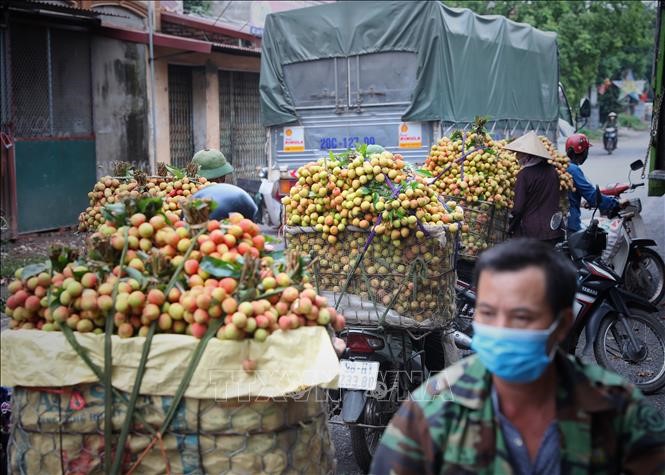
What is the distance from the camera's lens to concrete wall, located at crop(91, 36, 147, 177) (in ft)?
49.6

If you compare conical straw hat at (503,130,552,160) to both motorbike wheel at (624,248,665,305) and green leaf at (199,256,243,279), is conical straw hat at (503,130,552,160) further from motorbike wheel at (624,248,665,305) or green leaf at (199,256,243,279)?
green leaf at (199,256,243,279)

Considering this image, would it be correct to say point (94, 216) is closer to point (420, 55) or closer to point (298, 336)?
point (298, 336)

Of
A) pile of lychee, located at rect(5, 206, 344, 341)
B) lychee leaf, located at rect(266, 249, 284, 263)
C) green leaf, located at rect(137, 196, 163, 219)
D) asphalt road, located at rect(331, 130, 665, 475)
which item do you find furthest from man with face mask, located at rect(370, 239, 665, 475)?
asphalt road, located at rect(331, 130, 665, 475)

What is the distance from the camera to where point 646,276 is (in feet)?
29.0

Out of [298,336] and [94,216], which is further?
[94,216]

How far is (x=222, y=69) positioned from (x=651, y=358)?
583 inches

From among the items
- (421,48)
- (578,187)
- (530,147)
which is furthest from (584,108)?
(530,147)

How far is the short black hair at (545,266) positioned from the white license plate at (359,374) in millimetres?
2479

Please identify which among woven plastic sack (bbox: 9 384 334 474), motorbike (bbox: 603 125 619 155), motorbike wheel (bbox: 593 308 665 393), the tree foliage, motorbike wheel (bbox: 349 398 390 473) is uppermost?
the tree foliage

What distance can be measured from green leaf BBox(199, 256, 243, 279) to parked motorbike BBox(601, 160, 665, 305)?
18.8ft

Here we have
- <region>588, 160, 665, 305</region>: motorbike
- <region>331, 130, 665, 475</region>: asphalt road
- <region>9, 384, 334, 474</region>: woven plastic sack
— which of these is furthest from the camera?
<region>588, 160, 665, 305</region>: motorbike

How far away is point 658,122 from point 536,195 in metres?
3.96

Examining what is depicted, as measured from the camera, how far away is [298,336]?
2984 millimetres

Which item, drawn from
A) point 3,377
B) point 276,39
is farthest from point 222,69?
point 3,377
